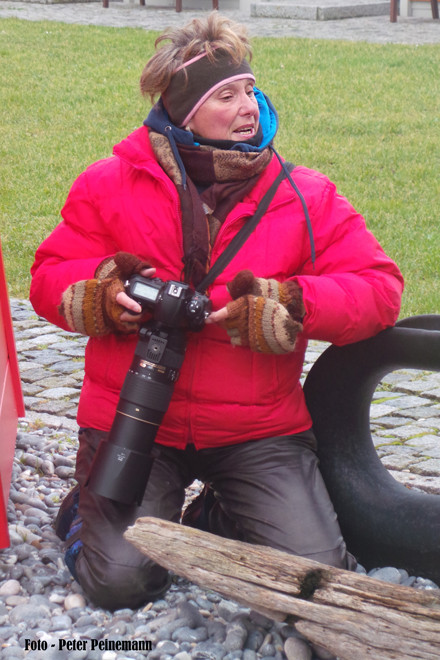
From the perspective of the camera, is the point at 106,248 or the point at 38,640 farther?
the point at 106,248

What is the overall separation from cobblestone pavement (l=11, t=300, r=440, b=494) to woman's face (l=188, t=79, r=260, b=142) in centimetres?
161

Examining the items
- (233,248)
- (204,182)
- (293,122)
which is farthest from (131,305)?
(293,122)

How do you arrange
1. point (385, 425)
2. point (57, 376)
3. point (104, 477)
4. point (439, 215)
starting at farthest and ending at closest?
point (439, 215) < point (57, 376) < point (385, 425) < point (104, 477)

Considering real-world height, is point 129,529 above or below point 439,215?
above

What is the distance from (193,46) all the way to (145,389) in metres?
1.11

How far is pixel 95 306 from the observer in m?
3.25

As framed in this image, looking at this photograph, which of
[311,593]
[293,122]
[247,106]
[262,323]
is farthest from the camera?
[293,122]

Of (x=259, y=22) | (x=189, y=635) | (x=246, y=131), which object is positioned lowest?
(x=189, y=635)

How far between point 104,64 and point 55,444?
1118 centimetres

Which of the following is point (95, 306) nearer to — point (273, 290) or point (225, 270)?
Answer: point (225, 270)

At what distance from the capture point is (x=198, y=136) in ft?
11.2

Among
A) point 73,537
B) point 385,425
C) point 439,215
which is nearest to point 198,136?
point 73,537

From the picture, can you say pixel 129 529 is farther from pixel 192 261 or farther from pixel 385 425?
pixel 385 425

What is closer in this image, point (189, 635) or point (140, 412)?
point (189, 635)
